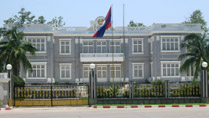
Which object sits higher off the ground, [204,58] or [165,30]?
[165,30]

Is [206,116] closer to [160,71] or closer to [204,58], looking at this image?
[204,58]

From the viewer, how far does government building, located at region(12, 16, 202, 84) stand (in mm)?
43875

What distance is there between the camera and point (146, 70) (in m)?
46.9

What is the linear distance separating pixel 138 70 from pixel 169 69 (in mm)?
4173

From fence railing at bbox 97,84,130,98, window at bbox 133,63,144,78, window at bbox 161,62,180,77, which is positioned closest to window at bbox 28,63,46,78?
window at bbox 133,63,144,78

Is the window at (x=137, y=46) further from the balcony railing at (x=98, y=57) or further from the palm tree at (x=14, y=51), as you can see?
the palm tree at (x=14, y=51)

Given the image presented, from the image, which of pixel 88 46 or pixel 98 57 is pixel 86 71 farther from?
pixel 88 46

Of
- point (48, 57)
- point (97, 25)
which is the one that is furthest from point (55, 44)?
point (97, 25)

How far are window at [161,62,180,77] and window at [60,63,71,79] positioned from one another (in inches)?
436

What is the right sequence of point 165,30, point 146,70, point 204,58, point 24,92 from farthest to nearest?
point 146,70
point 165,30
point 204,58
point 24,92

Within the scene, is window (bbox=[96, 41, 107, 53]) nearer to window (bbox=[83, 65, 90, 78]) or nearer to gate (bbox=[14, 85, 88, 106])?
window (bbox=[83, 65, 90, 78])

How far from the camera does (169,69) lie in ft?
146

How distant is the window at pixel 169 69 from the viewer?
44281mm

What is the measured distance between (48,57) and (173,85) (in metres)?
20.5
